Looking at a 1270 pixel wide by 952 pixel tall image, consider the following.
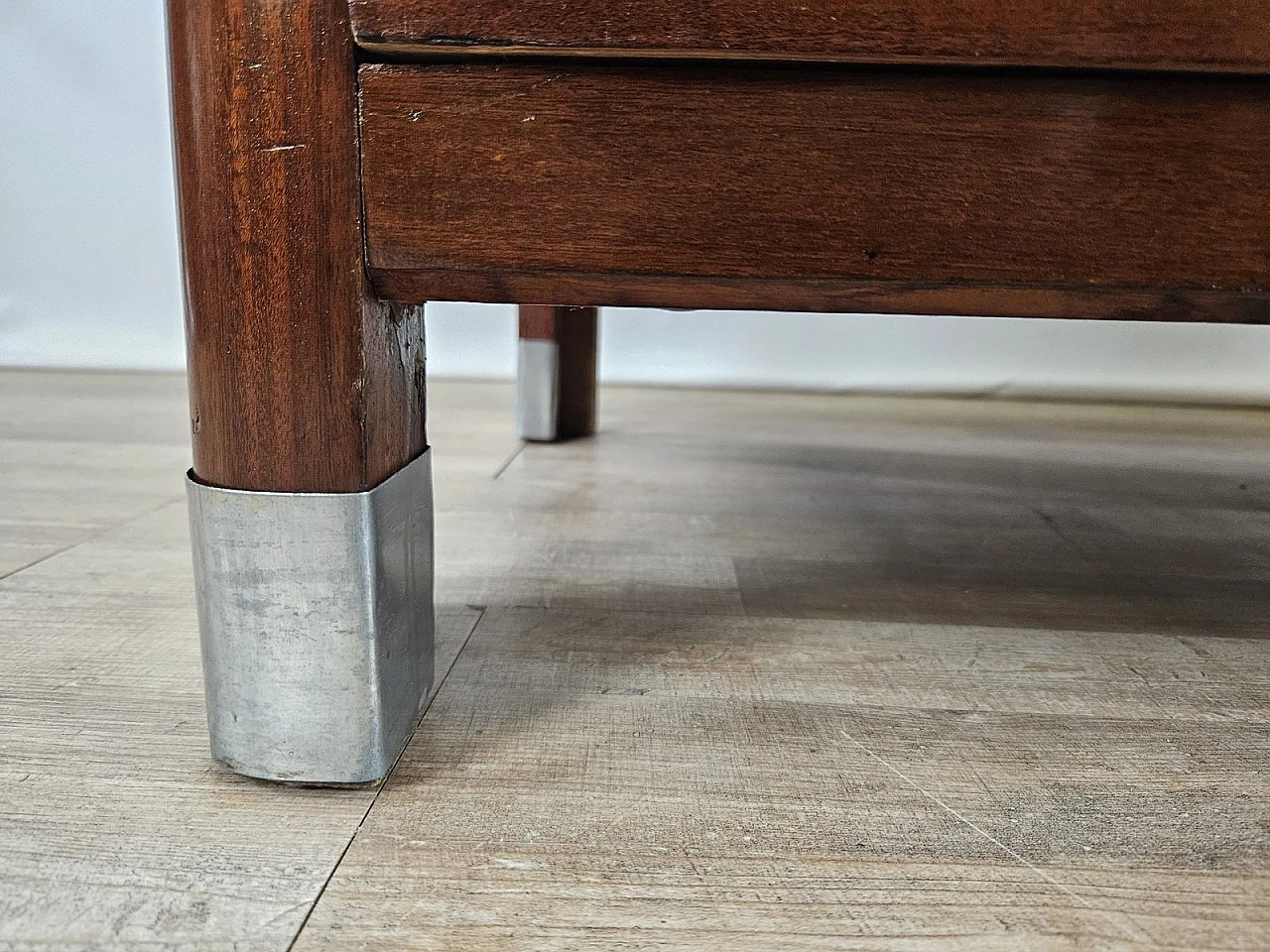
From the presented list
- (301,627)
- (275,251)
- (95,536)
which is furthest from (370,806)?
(95,536)

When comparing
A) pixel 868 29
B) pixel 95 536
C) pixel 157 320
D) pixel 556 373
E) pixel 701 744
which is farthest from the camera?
pixel 157 320

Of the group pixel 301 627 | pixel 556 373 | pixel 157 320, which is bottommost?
pixel 157 320

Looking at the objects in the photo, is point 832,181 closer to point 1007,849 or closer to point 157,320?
point 1007,849

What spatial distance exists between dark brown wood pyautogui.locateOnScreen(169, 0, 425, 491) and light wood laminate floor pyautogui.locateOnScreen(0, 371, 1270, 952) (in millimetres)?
149

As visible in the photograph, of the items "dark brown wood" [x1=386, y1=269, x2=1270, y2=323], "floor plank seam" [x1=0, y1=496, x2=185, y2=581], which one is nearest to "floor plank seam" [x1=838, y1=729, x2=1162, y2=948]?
"dark brown wood" [x1=386, y1=269, x2=1270, y2=323]

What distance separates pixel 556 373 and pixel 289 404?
2.93 ft

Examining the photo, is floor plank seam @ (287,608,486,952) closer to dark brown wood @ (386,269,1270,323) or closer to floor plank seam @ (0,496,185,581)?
dark brown wood @ (386,269,1270,323)

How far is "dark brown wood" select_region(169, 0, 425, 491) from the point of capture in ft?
1.28

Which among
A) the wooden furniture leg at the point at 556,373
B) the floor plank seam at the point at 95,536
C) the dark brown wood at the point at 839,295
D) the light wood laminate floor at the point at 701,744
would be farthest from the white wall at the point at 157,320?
the dark brown wood at the point at 839,295

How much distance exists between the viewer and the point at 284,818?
42 centimetres

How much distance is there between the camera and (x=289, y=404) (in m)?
0.42

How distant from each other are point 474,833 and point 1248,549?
2.42 ft

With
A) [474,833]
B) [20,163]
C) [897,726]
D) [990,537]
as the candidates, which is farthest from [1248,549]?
[20,163]

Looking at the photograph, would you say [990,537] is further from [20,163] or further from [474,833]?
[20,163]
